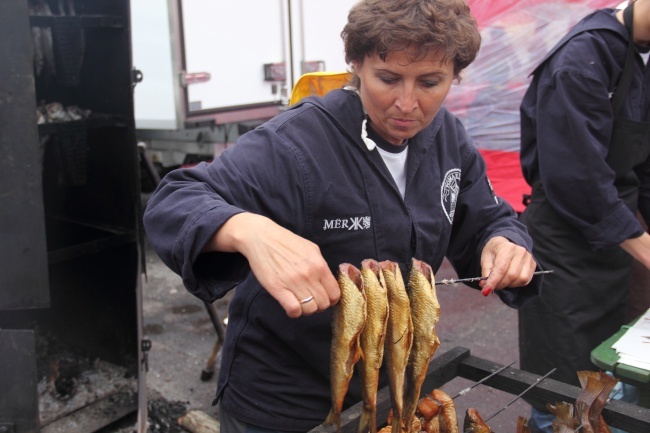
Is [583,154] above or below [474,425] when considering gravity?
above

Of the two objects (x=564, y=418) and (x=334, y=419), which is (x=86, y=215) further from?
(x=564, y=418)

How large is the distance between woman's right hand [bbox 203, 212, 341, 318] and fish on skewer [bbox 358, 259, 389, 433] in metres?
0.13

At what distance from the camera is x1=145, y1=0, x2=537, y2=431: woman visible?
1.88 meters

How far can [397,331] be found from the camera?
1815mm

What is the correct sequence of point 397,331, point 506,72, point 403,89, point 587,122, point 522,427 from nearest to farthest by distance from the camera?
point 397,331
point 403,89
point 522,427
point 587,122
point 506,72

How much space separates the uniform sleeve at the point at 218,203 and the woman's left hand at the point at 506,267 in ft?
2.06

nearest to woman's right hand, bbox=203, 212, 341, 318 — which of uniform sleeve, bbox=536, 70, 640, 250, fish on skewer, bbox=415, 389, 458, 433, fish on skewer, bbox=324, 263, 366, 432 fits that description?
fish on skewer, bbox=324, 263, 366, 432

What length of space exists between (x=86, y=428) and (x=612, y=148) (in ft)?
10.6

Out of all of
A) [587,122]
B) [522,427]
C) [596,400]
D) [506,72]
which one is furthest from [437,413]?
[506,72]

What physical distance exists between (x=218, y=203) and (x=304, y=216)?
337 mm

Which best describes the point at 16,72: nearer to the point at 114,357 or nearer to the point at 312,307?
the point at 312,307

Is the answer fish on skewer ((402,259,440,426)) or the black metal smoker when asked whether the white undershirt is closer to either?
fish on skewer ((402,259,440,426))

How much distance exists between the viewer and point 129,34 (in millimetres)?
3703

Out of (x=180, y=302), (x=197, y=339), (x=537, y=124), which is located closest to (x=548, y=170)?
(x=537, y=124)
